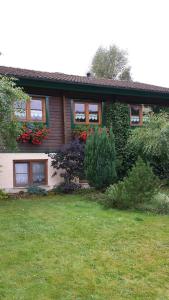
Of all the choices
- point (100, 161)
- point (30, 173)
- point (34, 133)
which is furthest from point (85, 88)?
point (30, 173)

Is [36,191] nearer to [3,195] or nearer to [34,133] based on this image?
[3,195]

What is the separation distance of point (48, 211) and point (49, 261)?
12.2 ft

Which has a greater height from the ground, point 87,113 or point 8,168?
point 87,113

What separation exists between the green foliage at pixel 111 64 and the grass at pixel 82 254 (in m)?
32.4

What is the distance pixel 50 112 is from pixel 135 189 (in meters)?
6.25

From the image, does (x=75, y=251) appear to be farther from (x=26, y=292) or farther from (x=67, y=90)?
(x=67, y=90)

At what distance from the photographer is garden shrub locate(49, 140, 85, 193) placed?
45.9 feet

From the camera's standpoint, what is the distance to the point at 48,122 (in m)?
15.2

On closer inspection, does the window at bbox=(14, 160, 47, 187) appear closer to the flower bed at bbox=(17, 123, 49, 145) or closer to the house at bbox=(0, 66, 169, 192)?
the house at bbox=(0, 66, 169, 192)

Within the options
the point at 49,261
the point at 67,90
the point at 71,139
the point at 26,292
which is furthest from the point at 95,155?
the point at 26,292

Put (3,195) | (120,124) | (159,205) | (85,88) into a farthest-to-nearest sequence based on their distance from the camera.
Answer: (120,124), (85,88), (3,195), (159,205)

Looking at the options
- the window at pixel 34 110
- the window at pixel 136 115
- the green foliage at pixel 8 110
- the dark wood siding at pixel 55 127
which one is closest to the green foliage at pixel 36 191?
the dark wood siding at pixel 55 127

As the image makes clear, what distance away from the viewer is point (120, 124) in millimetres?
16484

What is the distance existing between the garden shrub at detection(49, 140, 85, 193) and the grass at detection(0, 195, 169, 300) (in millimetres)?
3716
